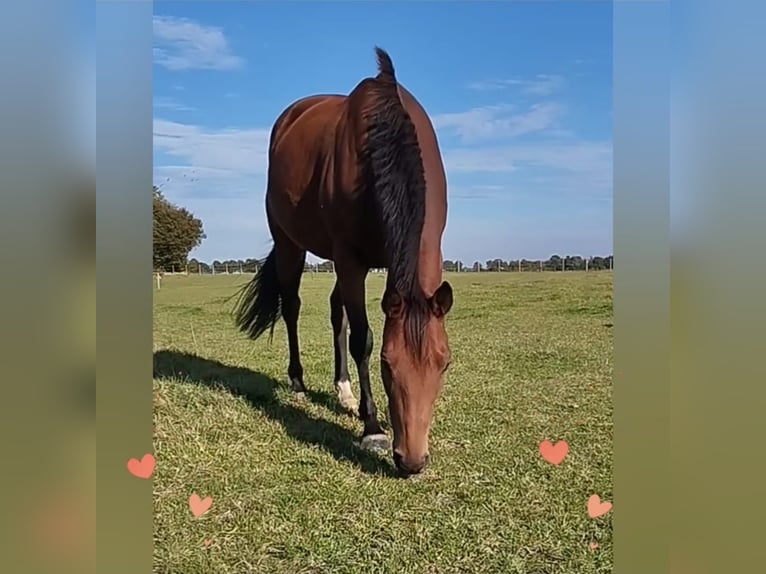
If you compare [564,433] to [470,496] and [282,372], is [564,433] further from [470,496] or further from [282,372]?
[282,372]

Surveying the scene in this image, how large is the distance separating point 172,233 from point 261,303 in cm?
90

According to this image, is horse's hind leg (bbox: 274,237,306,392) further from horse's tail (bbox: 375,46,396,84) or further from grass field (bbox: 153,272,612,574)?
horse's tail (bbox: 375,46,396,84)

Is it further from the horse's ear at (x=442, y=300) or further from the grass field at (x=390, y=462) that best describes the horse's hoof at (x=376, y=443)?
the horse's ear at (x=442, y=300)

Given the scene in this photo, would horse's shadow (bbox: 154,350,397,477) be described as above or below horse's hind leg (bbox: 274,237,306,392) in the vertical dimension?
below

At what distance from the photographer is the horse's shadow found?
1.80 m

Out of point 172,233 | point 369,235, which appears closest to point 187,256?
point 172,233

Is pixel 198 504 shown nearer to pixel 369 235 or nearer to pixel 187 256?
pixel 187 256

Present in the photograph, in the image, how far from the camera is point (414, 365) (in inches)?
59.7

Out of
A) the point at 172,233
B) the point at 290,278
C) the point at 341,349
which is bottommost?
the point at 341,349
